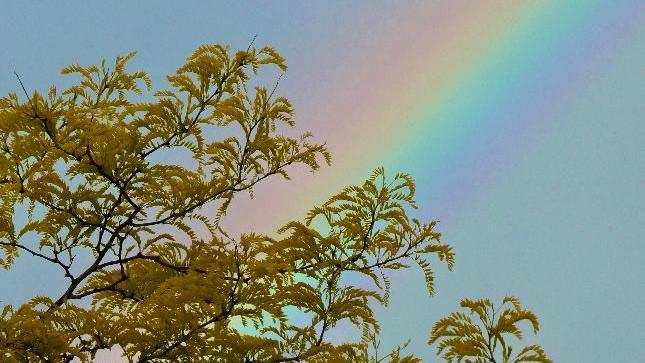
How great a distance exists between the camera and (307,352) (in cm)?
680

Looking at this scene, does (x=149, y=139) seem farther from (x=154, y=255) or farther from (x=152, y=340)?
(x=152, y=340)

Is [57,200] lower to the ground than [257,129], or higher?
lower

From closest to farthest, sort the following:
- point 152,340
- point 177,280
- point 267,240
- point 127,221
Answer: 1. point 177,280
2. point 152,340
3. point 267,240
4. point 127,221

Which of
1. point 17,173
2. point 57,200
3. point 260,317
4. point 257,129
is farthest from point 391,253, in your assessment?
point 17,173

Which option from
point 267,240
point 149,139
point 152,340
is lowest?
point 152,340

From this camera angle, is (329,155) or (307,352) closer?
(307,352)

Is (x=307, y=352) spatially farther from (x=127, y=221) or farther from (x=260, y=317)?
(x=127, y=221)

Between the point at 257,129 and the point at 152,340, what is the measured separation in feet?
9.83

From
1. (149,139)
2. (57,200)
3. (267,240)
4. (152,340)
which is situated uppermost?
(149,139)

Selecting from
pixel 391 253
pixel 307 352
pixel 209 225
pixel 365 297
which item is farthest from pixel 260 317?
pixel 209 225

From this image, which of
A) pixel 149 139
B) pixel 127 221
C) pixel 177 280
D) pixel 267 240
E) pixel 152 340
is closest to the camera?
pixel 177 280

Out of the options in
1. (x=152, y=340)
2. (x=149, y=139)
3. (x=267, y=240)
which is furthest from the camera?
(x=149, y=139)

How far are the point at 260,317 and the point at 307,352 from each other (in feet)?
2.42

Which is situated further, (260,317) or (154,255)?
(154,255)
